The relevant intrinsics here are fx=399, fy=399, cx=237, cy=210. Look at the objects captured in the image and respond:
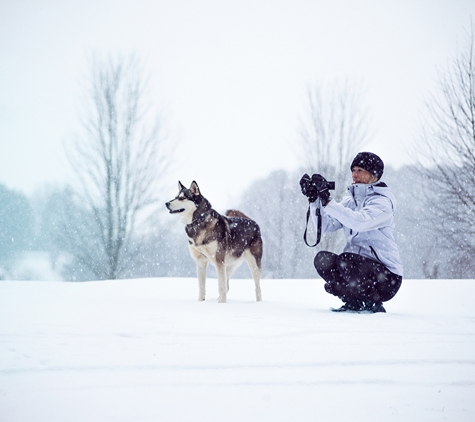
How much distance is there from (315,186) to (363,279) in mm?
951

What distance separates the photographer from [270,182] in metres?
24.2

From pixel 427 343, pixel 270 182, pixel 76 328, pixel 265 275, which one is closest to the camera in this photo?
pixel 427 343

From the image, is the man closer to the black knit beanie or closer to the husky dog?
the black knit beanie

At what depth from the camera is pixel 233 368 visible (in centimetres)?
193

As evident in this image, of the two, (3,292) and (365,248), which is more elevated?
(365,248)

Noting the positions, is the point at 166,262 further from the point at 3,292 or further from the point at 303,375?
the point at 303,375

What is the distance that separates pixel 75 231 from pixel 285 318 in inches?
470

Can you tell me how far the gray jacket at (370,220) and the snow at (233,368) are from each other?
2.18ft

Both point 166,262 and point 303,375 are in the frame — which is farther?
point 166,262

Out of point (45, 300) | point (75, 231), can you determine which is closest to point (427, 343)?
point (45, 300)

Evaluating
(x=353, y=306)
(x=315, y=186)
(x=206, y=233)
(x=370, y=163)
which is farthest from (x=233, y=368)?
(x=206, y=233)

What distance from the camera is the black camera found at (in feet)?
11.3

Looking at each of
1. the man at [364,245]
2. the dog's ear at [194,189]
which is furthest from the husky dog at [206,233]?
the man at [364,245]

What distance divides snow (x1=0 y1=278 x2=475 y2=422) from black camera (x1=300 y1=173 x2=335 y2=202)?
3.45 feet
